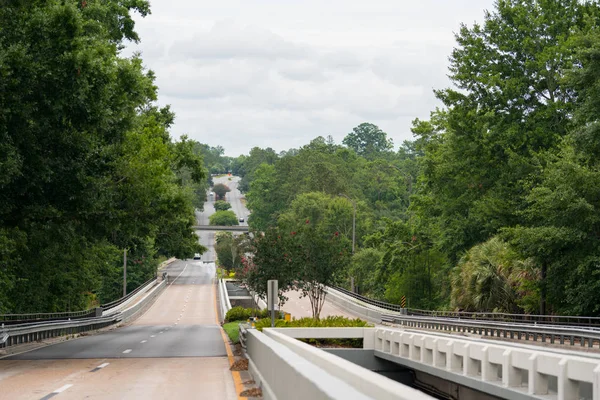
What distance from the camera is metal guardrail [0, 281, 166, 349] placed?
30.5 meters

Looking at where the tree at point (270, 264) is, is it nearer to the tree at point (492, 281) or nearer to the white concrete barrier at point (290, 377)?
the tree at point (492, 281)

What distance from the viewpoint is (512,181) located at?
50812mm

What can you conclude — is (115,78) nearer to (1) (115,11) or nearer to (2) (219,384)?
(2) (219,384)

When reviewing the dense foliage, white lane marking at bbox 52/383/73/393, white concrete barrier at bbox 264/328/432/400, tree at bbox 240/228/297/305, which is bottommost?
white lane marking at bbox 52/383/73/393

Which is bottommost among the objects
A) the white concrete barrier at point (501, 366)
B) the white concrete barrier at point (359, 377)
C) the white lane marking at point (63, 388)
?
the white lane marking at point (63, 388)

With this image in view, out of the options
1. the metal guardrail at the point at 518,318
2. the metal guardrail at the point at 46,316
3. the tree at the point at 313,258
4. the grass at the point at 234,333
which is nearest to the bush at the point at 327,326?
the grass at the point at 234,333

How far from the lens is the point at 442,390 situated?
19859 mm

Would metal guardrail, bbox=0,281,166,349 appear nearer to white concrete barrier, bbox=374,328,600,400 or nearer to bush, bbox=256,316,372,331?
bush, bbox=256,316,372,331

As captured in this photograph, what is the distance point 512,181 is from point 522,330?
19.8 meters

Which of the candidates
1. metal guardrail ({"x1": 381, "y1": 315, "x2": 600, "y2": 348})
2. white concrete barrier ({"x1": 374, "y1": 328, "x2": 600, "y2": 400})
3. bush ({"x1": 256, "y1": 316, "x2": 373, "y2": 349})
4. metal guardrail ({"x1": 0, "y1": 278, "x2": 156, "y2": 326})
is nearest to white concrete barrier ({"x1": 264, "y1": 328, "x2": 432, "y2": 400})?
white concrete barrier ({"x1": 374, "y1": 328, "x2": 600, "y2": 400})

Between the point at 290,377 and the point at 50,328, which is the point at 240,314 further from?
the point at 290,377

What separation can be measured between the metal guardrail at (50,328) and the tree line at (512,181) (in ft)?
34.5

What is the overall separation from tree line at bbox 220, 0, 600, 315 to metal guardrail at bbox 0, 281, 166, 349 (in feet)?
34.5

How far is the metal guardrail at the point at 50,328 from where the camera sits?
30484mm
